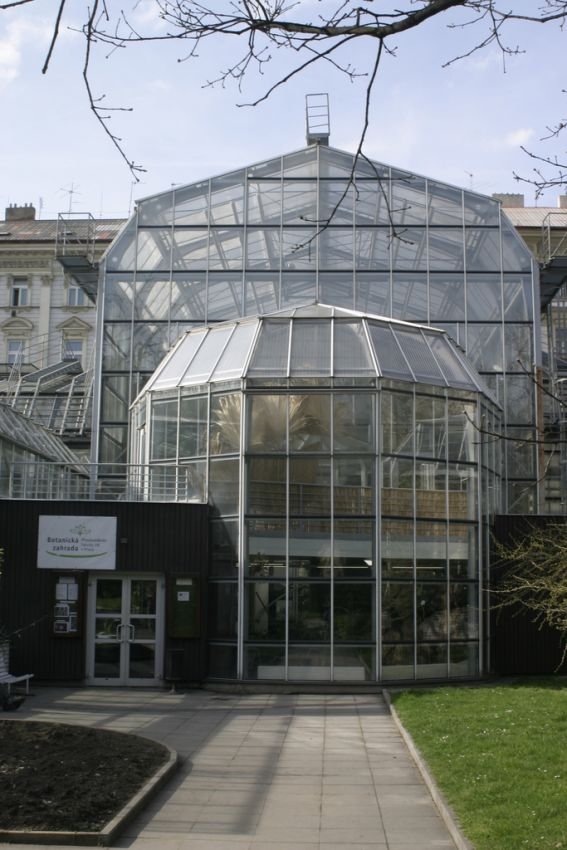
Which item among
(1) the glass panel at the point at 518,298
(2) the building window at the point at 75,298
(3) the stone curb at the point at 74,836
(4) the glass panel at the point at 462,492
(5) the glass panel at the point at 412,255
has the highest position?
(2) the building window at the point at 75,298

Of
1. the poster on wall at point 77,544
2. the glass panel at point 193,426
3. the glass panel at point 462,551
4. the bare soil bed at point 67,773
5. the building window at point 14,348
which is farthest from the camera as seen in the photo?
the building window at point 14,348

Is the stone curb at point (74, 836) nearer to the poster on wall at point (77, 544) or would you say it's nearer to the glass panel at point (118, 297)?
the poster on wall at point (77, 544)

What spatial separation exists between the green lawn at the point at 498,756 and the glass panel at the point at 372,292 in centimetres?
1272

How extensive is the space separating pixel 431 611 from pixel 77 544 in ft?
23.6

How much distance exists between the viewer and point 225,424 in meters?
20.5

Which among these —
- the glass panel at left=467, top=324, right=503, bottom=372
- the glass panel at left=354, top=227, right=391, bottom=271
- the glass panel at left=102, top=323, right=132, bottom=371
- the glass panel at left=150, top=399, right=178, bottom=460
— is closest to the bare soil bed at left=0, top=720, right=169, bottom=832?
the glass panel at left=150, top=399, right=178, bottom=460

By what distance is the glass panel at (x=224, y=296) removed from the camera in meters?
28.1

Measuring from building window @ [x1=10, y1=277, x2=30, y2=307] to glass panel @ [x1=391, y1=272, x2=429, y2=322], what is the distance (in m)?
31.6

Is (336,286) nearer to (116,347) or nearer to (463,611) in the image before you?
(116,347)

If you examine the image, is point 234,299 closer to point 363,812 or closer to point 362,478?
point 362,478

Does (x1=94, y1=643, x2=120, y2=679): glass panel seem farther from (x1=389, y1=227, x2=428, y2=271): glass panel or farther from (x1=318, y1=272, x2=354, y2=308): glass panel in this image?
(x1=389, y1=227, x2=428, y2=271): glass panel

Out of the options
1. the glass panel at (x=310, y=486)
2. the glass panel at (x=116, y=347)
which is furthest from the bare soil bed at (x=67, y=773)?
the glass panel at (x=116, y=347)

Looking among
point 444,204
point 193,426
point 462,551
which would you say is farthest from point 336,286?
point 462,551

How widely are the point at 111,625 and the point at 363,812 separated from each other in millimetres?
11408
